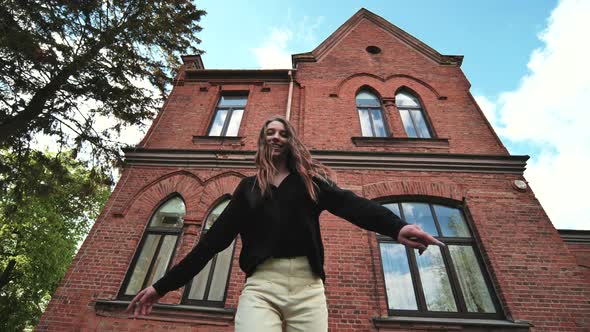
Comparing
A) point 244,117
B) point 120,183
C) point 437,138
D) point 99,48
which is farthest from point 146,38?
point 437,138

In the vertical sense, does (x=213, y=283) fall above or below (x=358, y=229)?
below

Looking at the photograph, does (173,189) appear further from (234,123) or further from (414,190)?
(414,190)

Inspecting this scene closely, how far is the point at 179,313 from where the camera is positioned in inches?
181

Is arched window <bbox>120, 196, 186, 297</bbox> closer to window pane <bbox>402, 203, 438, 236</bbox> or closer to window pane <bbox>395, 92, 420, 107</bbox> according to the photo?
window pane <bbox>402, 203, 438, 236</bbox>

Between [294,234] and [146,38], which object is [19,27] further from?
[294,234]

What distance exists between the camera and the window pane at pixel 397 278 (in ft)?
15.4

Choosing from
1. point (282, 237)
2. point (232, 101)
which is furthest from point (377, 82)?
point (282, 237)

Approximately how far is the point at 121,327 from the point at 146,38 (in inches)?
255

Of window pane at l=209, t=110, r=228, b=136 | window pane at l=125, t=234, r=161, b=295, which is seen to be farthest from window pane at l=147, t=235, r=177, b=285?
window pane at l=209, t=110, r=228, b=136

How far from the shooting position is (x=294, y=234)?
1.61 meters

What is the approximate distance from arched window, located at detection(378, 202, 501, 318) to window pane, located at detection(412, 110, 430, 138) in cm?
233

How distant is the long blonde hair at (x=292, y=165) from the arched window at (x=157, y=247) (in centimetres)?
441

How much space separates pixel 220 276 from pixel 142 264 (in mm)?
1623

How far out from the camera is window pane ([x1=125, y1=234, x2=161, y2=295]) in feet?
16.9
